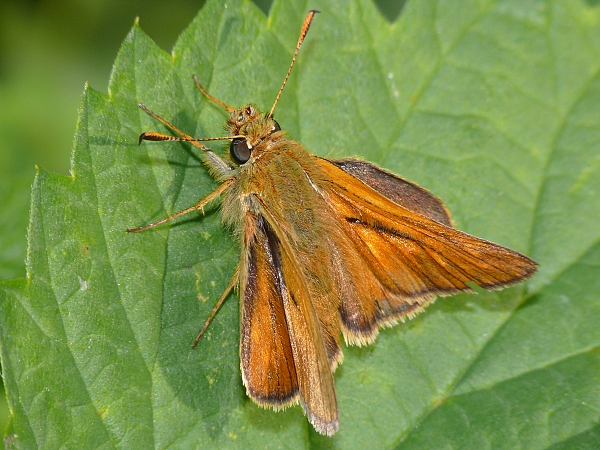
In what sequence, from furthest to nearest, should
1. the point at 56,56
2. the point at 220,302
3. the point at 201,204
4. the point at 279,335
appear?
the point at 56,56
the point at 201,204
the point at 220,302
the point at 279,335

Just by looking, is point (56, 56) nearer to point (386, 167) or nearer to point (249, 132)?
point (249, 132)

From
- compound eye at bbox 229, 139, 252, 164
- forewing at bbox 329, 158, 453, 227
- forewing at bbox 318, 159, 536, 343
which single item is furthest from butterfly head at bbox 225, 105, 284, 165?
forewing at bbox 329, 158, 453, 227

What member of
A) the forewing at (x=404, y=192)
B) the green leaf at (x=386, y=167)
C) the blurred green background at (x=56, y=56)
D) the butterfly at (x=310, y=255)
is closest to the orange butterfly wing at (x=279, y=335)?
the butterfly at (x=310, y=255)

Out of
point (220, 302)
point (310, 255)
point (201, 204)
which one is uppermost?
point (201, 204)

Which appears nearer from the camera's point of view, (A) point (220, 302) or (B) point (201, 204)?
(A) point (220, 302)

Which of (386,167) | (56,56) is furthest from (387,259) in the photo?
(56,56)

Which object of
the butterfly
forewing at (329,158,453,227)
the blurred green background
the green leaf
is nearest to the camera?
the green leaf

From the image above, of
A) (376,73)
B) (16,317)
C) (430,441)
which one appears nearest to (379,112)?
(376,73)

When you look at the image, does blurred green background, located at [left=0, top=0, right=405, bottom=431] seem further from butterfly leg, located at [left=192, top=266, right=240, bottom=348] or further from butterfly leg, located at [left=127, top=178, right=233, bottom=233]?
butterfly leg, located at [left=192, top=266, right=240, bottom=348]
